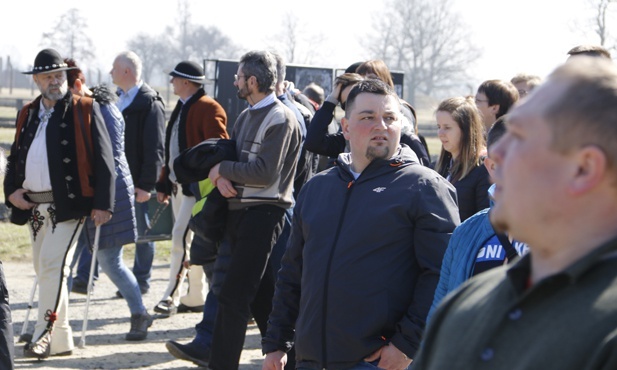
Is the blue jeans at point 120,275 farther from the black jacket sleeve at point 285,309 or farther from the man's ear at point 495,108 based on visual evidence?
the black jacket sleeve at point 285,309

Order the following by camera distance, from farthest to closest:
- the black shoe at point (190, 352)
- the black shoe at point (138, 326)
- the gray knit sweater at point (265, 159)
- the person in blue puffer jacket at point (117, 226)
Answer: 1. the black shoe at point (138, 326)
2. the person in blue puffer jacket at point (117, 226)
3. the black shoe at point (190, 352)
4. the gray knit sweater at point (265, 159)

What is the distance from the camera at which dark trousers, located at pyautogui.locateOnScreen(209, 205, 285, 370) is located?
255 inches

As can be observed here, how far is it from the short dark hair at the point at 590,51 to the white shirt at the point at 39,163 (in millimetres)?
3762

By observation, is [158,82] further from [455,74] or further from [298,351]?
[298,351]

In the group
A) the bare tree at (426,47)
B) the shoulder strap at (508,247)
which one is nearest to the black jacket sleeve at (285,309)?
the shoulder strap at (508,247)

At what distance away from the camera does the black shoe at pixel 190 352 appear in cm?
712

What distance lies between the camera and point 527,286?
198 cm

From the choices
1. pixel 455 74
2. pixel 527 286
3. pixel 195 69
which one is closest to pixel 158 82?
pixel 455 74

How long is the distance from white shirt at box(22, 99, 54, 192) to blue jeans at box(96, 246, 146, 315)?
87 centimetres

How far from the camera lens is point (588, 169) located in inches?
69.6

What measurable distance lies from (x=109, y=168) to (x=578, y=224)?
5.92m

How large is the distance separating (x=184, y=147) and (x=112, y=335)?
1.67 m

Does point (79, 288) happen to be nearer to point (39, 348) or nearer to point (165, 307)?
point (165, 307)

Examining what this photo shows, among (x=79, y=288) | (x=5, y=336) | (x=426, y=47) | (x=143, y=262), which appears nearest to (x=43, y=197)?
(x=79, y=288)
